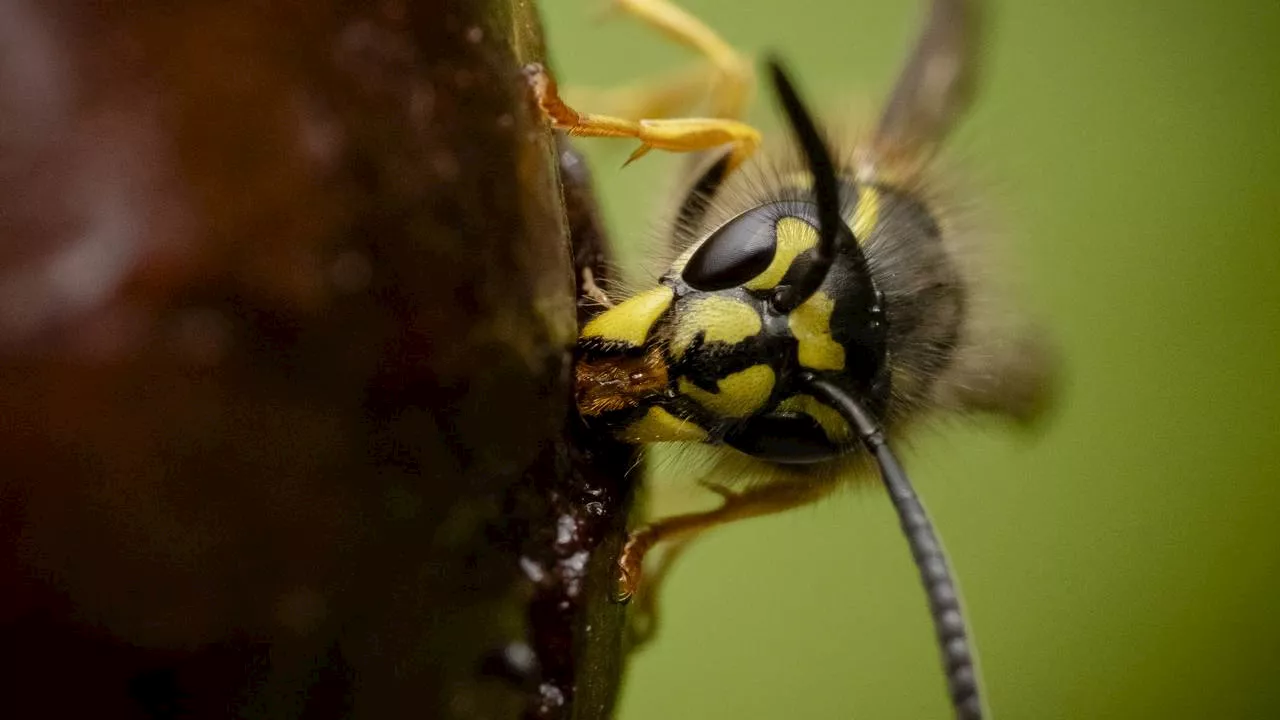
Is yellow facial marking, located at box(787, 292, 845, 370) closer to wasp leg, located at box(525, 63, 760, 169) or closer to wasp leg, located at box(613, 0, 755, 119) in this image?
wasp leg, located at box(525, 63, 760, 169)

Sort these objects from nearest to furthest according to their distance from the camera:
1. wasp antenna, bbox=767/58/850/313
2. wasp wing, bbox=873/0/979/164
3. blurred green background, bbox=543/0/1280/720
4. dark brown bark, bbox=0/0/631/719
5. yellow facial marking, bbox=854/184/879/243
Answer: dark brown bark, bbox=0/0/631/719 → wasp antenna, bbox=767/58/850/313 → yellow facial marking, bbox=854/184/879/243 → wasp wing, bbox=873/0/979/164 → blurred green background, bbox=543/0/1280/720

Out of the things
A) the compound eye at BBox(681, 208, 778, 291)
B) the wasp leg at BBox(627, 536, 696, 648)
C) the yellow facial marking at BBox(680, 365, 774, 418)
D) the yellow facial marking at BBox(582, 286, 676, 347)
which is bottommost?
A: the wasp leg at BBox(627, 536, 696, 648)

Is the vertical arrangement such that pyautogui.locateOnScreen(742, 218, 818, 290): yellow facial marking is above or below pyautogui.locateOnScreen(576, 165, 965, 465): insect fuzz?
above

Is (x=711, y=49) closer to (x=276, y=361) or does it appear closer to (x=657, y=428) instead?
(x=657, y=428)

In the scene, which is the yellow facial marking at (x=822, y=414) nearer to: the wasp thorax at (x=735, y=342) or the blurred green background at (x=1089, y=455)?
the wasp thorax at (x=735, y=342)

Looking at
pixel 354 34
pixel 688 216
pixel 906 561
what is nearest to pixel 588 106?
pixel 688 216

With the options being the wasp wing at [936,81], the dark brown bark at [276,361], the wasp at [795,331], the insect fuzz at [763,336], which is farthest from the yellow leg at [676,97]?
the dark brown bark at [276,361]

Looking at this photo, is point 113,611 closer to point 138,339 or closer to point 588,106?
point 138,339

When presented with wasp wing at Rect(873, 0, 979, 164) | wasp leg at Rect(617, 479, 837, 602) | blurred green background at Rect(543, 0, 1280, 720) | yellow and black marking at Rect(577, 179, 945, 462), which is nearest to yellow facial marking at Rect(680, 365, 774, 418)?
yellow and black marking at Rect(577, 179, 945, 462)
